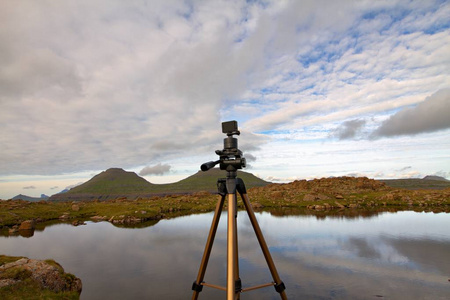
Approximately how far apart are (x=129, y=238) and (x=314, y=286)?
1810 centimetres

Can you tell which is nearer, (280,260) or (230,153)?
(230,153)

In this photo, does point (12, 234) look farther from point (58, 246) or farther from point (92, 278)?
point (92, 278)

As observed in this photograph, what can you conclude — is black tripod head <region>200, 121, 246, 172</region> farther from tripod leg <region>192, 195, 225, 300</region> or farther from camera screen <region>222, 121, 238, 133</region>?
tripod leg <region>192, 195, 225, 300</region>

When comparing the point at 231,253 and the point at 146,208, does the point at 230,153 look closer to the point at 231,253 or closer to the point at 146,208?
the point at 231,253

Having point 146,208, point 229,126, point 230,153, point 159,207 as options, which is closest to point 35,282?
point 230,153

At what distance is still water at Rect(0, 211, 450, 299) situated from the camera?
1015cm

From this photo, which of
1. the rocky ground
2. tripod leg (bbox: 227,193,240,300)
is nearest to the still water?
the rocky ground

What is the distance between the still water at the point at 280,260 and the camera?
10148mm

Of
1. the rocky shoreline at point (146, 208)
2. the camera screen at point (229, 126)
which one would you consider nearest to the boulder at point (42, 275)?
the camera screen at point (229, 126)

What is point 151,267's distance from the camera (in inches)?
542

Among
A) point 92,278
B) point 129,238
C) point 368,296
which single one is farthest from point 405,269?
point 129,238

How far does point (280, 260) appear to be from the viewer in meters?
14.2

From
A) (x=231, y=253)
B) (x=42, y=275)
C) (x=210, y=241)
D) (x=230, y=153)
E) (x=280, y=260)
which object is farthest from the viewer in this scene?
(x=280, y=260)

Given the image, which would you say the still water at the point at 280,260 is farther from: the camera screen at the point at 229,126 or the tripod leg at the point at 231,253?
the camera screen at the point at 229,126
